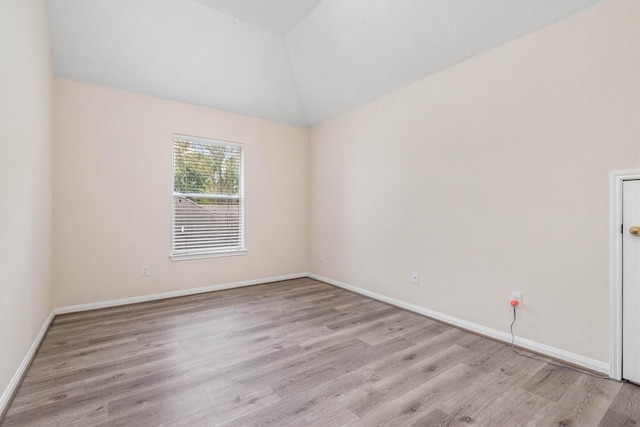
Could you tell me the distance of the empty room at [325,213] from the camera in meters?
1.89

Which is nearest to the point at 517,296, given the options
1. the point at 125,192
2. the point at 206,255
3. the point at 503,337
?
Answer: the point at 503,337

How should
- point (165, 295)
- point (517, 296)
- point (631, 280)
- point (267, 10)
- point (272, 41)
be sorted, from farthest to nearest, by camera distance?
point (165, 295) < point (272, 41) < point (267, 10) < point (517, 296) < point (631, 280)

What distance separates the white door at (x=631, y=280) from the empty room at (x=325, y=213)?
0.04ft

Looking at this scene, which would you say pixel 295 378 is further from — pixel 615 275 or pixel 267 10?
pixel 267 10

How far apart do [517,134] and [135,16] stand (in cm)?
390

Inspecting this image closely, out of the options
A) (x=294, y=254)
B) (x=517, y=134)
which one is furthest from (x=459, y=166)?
(x=294, y=254)

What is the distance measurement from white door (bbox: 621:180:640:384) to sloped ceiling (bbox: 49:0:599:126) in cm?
147

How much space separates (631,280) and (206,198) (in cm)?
442

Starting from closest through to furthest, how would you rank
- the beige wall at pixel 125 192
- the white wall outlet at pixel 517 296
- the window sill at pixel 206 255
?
the white wall outlet at pixel 517 296, the beige wall at pixel 125 192, the window sill at pixel 206 255

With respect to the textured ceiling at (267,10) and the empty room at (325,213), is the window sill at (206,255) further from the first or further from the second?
the textured ceiling at (267,10)

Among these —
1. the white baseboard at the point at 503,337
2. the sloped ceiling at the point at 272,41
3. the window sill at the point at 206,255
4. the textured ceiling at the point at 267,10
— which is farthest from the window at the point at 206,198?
the white baseboard at the point at 503,337

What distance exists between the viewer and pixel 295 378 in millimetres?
2031

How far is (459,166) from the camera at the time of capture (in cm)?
298

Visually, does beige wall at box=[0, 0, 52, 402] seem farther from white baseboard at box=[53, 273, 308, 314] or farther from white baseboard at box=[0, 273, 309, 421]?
white baseboard at box=[53, 273, 308, 314]
